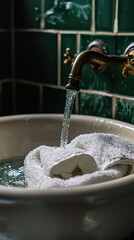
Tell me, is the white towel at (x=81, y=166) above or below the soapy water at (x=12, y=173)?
above

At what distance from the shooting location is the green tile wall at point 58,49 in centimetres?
101

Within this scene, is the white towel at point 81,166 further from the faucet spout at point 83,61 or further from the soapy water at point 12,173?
the faucet spout at point 83,61

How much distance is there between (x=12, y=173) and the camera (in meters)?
0.81

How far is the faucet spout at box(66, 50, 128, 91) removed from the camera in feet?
2.69

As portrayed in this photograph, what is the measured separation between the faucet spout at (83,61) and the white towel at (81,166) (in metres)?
0.16

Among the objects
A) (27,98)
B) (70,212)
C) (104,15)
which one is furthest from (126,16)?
(70,212)

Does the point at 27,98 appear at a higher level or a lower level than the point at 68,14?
lower

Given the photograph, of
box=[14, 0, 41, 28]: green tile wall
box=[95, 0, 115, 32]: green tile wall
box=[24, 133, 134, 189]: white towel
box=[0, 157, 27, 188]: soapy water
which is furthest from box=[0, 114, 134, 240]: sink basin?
box=[14, 0, 41, 28]: green tile wall

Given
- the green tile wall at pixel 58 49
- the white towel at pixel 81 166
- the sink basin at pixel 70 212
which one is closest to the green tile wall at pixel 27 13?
the green tile wall at pixel 58 49

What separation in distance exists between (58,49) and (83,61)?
351 mm

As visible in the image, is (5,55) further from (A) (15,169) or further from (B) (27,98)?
(A) (15,169)

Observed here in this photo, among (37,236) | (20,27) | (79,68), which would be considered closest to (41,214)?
(37,236)

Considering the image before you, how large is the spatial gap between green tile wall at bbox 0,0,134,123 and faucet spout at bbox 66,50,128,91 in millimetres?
89

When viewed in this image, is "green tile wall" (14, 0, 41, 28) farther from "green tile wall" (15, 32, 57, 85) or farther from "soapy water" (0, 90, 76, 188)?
"soapy water" (0, 90, 76, 188)
